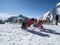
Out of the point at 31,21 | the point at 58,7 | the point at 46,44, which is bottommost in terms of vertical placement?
the point at 46,44

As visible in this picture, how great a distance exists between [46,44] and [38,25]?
841 centimetres

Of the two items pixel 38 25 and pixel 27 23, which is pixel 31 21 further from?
pixel 38 25

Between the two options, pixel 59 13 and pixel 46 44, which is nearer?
pixel 46 44

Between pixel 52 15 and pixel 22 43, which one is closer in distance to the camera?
pixel 22 43

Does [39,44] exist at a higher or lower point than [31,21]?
lower

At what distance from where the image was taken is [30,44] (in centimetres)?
730

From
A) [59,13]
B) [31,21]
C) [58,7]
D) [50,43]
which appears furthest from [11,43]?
[58,7]

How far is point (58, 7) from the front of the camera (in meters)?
36.0

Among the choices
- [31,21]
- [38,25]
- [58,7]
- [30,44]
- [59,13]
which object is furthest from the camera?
[58,7]

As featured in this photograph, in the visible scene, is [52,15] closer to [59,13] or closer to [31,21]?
[59,13]

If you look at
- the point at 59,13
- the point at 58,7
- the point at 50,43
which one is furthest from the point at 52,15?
the point at 50,43

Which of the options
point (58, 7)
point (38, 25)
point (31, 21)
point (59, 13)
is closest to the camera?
point (31, 21)

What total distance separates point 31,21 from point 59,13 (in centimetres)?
1923

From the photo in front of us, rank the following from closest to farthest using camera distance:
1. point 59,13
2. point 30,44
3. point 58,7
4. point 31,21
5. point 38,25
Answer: point 30,44
point 31,21
point 38,25
point 59,13
point 58,7
